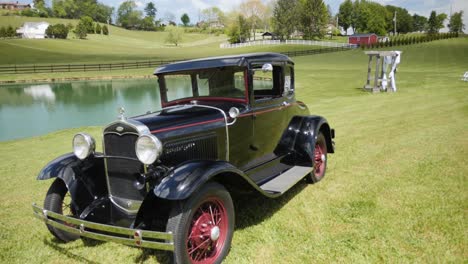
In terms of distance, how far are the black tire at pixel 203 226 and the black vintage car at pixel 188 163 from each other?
1 cm

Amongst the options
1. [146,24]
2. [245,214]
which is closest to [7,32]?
[146,24]

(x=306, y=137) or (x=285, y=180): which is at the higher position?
(x=306, y=137)

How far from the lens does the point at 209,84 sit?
498 centimetres

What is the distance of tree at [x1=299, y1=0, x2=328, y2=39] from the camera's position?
8362cm

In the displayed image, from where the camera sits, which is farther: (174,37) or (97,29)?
(97,29)

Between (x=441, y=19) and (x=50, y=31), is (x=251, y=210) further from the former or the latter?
(x=441, y=19)

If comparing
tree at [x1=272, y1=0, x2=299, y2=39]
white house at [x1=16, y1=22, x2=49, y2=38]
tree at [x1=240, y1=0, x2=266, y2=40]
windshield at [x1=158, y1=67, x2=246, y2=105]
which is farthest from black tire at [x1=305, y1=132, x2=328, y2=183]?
tree at [x1=240, y1=0, x2=266, y2=40]

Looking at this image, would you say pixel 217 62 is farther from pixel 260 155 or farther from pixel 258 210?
pixel 258 210

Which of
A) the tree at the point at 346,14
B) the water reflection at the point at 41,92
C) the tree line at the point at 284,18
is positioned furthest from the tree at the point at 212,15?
the water reflection at the point at 41,92

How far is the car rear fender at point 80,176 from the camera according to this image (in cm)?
416

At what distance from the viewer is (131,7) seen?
141750 mm

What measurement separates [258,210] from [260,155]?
83 cm

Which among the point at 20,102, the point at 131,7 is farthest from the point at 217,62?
the point at 131,7

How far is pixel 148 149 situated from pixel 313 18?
3461 inches
